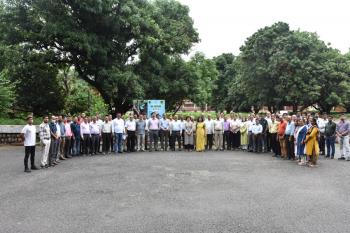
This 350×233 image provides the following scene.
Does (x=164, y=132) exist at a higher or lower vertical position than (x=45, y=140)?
higher

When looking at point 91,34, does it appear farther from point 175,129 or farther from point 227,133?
point 227,133

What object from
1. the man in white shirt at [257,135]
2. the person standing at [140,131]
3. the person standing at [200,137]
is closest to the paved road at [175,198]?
the man in white shirt at [257,135]

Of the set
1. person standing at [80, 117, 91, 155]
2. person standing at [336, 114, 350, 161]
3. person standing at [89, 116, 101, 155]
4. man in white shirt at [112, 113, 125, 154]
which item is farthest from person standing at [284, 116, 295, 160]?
person standing at [80, 117, 91, 155]

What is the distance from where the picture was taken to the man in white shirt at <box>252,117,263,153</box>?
1830 cm

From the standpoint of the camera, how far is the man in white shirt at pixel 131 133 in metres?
18.3

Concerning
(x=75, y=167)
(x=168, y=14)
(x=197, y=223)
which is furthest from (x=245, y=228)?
(x=168, y=14)

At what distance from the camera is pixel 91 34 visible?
2266 cm

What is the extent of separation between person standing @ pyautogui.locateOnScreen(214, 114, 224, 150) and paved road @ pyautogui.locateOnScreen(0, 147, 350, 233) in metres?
5.65

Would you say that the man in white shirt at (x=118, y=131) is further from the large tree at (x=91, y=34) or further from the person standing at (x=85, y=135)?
the large tree at (x=91, y=34)

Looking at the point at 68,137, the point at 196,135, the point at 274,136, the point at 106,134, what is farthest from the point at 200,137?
the point at 68,137

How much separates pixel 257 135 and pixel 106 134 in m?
6.99

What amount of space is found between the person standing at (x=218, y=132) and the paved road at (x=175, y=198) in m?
5.65

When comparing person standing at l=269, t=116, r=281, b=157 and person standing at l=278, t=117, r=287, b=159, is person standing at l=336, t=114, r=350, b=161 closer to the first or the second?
person standing at l=278, t=117, r=287, b=159

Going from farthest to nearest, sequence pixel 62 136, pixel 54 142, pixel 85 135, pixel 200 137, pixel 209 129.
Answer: pixel 209 129 < pixel 200 137 < pixel 85 135 < pixel 62 136 < pixel 54 142
